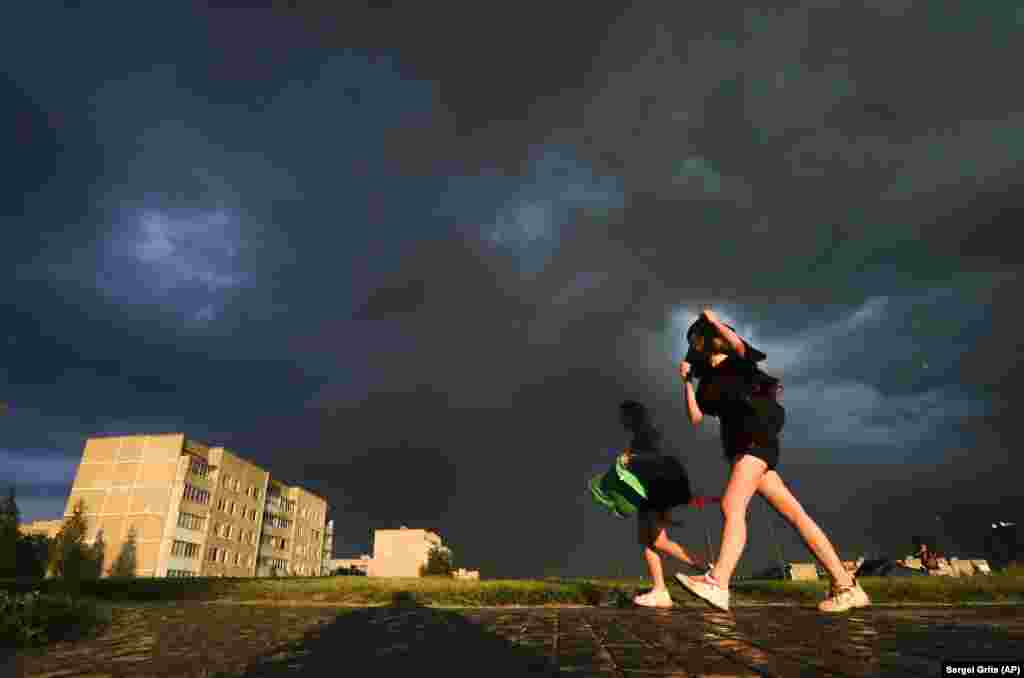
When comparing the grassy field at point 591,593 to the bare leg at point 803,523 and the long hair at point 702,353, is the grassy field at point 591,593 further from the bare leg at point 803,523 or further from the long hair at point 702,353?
the long hair at point 702,353

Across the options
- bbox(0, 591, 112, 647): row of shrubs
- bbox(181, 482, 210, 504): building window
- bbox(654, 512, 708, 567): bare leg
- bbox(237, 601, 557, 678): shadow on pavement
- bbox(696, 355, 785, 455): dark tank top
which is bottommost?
bbox(0, 591, 112, 647): row of shrubs

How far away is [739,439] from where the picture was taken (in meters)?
4.05

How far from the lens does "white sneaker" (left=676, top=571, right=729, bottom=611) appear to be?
13.2 ft

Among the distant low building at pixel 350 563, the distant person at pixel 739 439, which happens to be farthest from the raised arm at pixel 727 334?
the distant low building at pixel 350 563

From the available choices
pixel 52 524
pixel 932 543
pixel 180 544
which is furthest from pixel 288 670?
pixel 52 524

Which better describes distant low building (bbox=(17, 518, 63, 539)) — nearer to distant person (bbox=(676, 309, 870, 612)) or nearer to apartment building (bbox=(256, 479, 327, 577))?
apartment building (bbox=(256, 479, 327, 577))

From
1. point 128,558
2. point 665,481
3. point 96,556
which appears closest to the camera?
point 665,481

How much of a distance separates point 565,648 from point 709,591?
5.74 ft

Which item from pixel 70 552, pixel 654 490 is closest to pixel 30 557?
pixel 70 552

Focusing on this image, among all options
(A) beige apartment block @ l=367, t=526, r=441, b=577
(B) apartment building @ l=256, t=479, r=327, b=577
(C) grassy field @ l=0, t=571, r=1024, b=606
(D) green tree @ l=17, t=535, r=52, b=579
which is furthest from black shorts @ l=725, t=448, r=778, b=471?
(A) beige apartment block @ l=367, t=526, r=441, b=577

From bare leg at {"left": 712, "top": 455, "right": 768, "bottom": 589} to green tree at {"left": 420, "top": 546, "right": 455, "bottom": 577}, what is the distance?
10268 centimetres

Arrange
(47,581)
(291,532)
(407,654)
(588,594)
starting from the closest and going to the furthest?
(407,654) < (588,594) < (47,581) < (291,532)

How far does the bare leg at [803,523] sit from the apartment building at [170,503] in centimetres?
7018

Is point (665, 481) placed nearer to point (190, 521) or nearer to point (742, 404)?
point (742, 404)
